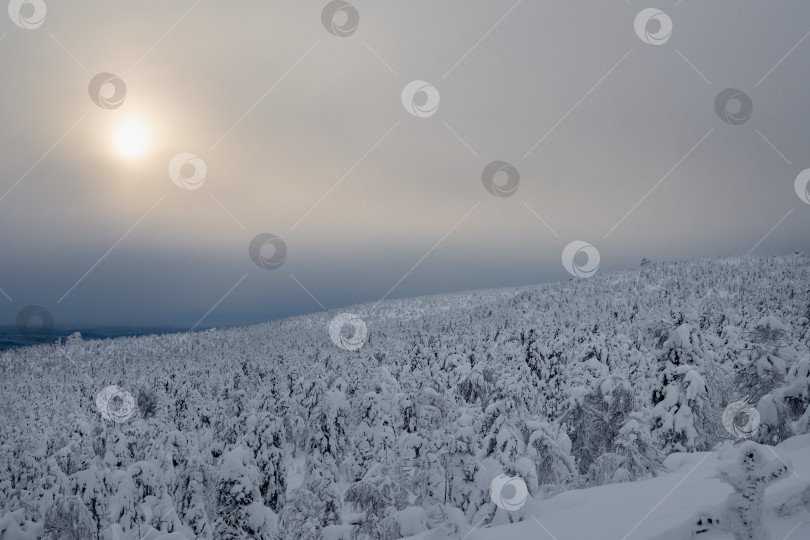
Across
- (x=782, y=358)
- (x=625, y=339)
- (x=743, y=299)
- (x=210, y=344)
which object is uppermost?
(x=210, y=344)

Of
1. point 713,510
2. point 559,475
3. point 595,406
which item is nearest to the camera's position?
point 713,510

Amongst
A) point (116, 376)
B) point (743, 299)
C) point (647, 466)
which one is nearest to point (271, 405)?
point (647, 466)

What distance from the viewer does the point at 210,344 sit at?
183 m

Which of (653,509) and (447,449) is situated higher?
(447,449)

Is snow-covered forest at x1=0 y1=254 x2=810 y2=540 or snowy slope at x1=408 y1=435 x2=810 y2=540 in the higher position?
snow-covered forest at x1=0 y1=254 x2=810 y2=540

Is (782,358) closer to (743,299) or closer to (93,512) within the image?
(93,512)

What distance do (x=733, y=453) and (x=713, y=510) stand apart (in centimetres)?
321

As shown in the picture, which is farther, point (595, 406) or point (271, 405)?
point (271, 405)

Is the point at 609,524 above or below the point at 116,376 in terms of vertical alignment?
below

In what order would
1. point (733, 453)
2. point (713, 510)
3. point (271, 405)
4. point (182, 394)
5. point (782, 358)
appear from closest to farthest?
1. point (713, 510)
2. point (733, 453)
3. point (782, 358)
4. point (271, 405)
5. point (182, 394)

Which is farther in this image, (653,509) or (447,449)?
(447,449)

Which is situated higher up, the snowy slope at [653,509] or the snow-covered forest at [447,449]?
the snow-covered forest at [447,449]

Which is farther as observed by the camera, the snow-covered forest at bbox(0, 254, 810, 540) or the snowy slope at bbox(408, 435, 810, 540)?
the snow-covered forest at bbox(0, 254, 810, 540)

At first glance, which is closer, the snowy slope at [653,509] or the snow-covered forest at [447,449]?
the snowy slope at [653,509]
